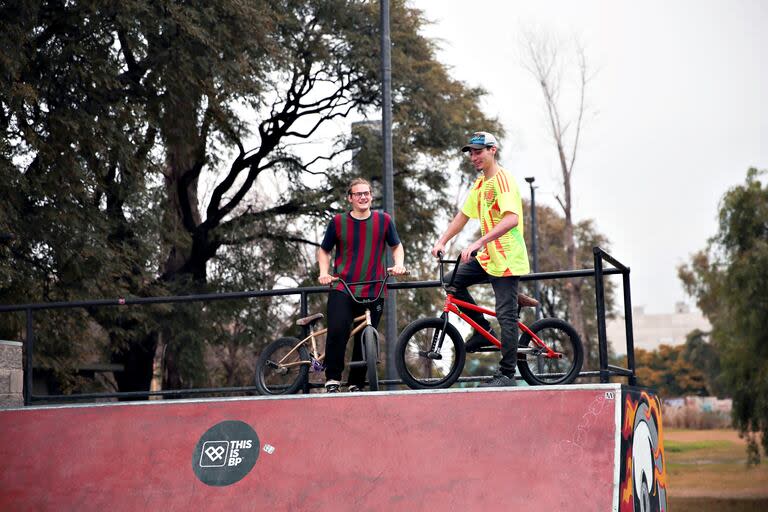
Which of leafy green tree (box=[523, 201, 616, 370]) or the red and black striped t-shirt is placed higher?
leafy green tree (box=[523, 201, 616, 370])

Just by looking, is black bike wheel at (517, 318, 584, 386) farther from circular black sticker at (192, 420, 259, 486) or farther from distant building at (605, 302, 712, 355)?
distant building at (605, 302, 712, 355)

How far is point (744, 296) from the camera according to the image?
33.7 meters

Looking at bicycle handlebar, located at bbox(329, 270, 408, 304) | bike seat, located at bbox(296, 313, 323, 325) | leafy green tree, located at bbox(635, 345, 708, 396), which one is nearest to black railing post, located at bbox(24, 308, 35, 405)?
bike seat, located at bbox(296, 313, 323, 325)

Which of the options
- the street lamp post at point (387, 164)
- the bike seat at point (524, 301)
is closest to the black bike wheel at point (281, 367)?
the bike seat at point (524, 301)

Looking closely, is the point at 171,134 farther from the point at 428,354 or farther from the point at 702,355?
the point at 702,355

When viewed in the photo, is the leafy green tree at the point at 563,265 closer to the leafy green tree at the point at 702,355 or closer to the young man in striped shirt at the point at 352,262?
the leafy green tree at the point at 702,355

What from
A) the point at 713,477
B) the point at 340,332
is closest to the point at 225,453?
the point at 340,332

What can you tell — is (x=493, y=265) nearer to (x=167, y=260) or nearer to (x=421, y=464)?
(x=421, y=464)

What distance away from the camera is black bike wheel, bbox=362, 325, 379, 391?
28.0ft

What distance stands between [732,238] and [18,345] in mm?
29056

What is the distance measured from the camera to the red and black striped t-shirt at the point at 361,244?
861cm

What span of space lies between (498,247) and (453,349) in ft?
3.14

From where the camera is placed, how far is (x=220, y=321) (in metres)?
24.5

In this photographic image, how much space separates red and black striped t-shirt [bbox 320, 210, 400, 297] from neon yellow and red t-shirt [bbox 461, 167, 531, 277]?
2.63 feet
